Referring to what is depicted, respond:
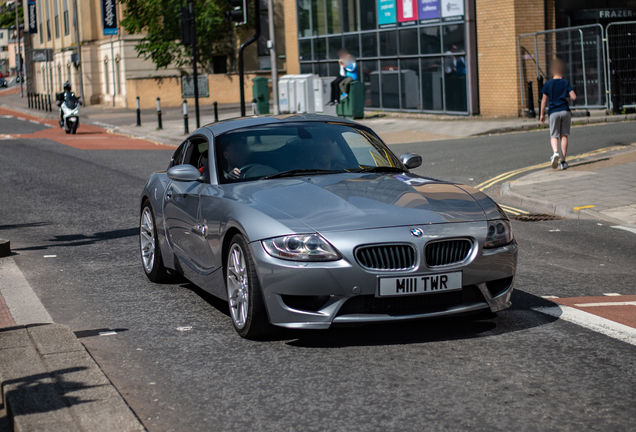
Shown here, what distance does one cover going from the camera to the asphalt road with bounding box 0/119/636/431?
157 inches

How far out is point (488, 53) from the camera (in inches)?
995

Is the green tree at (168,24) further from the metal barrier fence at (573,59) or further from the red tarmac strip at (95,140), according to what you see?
the metal barrier fence at (573,59)

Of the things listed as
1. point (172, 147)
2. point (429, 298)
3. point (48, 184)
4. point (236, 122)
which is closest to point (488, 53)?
point (172, 147)

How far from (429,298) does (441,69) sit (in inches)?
900

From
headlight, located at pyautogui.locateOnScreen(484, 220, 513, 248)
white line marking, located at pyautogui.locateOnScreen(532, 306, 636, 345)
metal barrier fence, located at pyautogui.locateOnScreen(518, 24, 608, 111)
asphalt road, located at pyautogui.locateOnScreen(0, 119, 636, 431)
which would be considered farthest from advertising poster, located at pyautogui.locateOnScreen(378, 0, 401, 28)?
headlight, located at pyautogui.locateOnScreen(484, 220, 513, 248)

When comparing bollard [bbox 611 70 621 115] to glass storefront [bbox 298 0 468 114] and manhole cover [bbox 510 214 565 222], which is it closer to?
glass storefront [bbox 298 0 468 114]

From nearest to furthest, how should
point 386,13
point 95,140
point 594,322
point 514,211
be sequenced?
point 594,322
point 514,211
point 95,140
point 386,13

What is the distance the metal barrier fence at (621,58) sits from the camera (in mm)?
22562

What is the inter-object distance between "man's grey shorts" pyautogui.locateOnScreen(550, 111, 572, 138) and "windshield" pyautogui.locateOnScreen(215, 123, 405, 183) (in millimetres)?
8332

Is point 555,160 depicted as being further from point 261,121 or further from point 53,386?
point 53,386

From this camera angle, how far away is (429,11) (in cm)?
2712

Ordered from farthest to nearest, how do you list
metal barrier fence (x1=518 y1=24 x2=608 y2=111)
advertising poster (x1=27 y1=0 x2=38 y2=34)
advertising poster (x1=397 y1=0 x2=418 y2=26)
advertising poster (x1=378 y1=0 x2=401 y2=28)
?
advertising poster (x1=27 y1=0 x2=38 y2=34), advertising poster (x1=378 y1=0 x2=401 y2=28), advertising poster (x1=397 y1=0 x2=418 y2=26), metal barrier fence (x1=518 y1=24 x2=608 y2=111)

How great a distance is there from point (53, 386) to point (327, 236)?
1.69 metres

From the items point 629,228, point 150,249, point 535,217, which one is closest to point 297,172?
point 150,249
